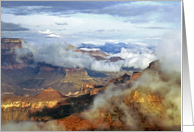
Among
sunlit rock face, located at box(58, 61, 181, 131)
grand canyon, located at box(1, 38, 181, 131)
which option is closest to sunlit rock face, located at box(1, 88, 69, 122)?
grand canyon, located at box(1, 38, 181, 131)

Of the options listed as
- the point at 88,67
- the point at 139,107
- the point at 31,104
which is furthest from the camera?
the point at 88,67

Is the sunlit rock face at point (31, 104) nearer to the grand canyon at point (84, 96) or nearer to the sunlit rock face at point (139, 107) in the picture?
the grand canyon at point (84, 96)

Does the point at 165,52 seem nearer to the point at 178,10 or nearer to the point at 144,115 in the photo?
the point at 178,10

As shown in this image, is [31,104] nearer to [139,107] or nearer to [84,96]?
[84,96]

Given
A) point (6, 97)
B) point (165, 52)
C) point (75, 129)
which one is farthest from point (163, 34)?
point (6, 97)

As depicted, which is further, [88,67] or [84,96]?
[88,67]

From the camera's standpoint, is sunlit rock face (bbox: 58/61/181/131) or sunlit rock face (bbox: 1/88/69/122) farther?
sunlit rock face (bbox: 1/88/69/122)

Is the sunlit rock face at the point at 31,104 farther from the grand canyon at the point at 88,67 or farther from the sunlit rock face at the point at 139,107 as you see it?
the sunlit rock face at the point at 139,107

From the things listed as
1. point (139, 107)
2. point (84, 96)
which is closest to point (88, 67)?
point (84, 96)

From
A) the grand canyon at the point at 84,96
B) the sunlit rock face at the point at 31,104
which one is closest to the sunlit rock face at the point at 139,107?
the grand canyon at the point at 84,96

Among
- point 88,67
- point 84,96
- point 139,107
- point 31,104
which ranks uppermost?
point 88,67

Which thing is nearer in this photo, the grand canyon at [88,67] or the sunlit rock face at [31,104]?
the grand canyon at [88,67]

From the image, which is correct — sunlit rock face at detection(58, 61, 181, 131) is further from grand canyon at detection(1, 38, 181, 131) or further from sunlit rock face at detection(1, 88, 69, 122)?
sunlit rock face at detection(1, 88, 69, 122)
